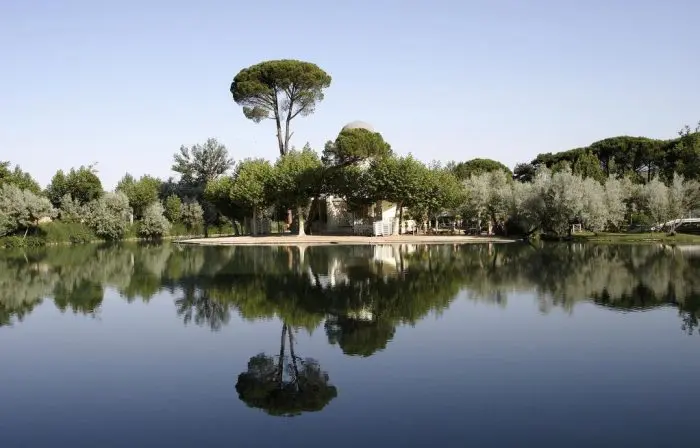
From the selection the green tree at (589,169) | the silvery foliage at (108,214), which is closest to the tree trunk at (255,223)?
the silvery foliage at (108,214)

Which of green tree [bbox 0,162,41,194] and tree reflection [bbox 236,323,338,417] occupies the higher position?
green tree [bbox 0,162,41,194]

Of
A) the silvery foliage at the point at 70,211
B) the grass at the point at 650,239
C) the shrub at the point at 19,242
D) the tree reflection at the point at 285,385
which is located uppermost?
the silvery foliage at the point at 70,211

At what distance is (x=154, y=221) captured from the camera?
64.6 meters

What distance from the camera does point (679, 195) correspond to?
47.8 meters

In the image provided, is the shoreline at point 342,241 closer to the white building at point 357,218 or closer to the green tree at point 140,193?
the white building at point 357,218

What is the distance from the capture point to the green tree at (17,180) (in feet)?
200

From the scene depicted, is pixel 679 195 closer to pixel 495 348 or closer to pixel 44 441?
pixel 495 348

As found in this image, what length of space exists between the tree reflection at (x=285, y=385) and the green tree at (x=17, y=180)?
55.0 meters

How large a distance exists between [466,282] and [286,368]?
13.4m

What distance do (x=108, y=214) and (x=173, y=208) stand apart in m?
7.42

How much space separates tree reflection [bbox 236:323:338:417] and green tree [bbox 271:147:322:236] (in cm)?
4082

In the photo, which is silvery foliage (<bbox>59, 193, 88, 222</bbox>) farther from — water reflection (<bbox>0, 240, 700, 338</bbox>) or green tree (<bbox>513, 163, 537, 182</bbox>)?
green tree (<bbox>513, 163, 537, 182</bbox>)

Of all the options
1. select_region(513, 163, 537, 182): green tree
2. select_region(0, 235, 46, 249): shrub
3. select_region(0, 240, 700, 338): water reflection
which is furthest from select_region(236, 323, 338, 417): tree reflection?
select_region(513, 163, 537, 182): green tree

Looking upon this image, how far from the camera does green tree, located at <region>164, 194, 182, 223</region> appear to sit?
223 ft
